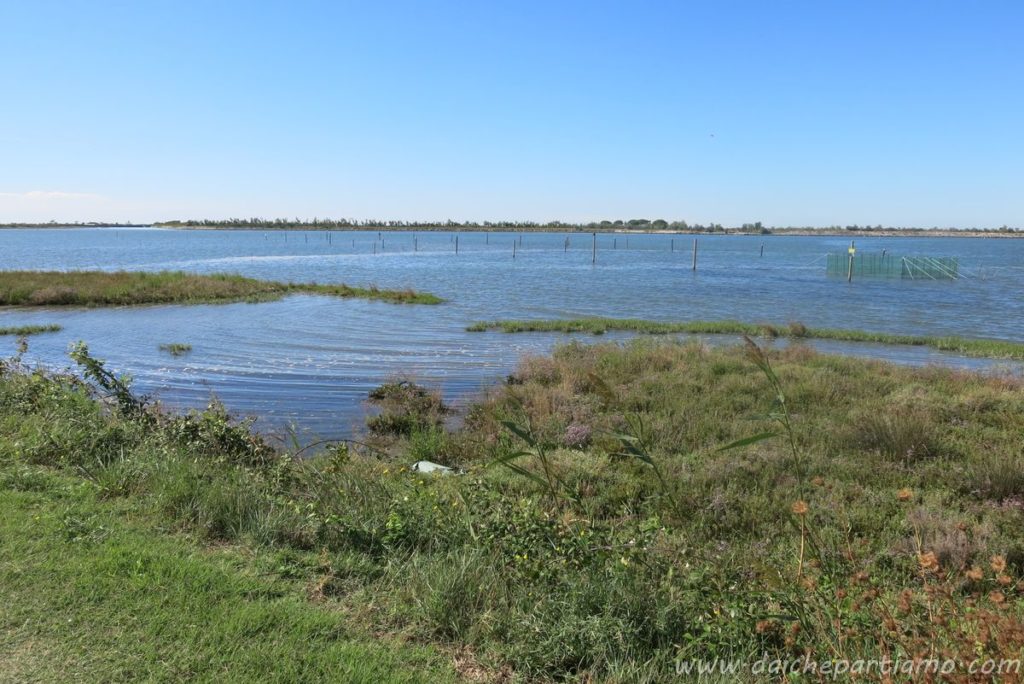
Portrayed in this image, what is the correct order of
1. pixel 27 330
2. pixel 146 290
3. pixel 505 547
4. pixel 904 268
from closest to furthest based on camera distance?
1. pixel 505 547
2. pixel 27 330
3. pixel 146 290
4. pixel 904 268

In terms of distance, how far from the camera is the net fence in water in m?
56.3

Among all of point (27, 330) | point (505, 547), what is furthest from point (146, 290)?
point (505, 547)

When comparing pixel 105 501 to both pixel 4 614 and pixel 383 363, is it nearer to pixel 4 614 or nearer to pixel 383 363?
pixel 4 614

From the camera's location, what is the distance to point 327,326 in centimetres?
2692

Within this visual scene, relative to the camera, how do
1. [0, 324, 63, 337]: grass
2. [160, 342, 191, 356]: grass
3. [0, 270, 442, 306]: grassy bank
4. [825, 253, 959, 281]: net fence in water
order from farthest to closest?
[825, 253, 959, 281]: net fence in water
[0, 270, 442, 306]: grassy bank
[0, 324, 63, 337]: grass
[160, 342, 191, 356]: grass

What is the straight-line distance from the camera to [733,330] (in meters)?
26.5

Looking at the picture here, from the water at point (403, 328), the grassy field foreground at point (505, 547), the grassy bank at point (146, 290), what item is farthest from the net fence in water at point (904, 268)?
the grassy field foreground at point (505, 547)

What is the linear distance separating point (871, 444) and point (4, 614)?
993cm

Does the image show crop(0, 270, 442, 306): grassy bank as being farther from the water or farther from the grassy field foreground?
the grassy field foreground

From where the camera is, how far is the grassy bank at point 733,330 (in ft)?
77.7

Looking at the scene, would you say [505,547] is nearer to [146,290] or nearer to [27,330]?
[27,330]

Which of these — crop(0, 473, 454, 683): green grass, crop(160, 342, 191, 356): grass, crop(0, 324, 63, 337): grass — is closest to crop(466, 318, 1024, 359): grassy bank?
crop(160, 342, 191, 356): grass

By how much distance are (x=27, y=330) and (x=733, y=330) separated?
85.1 feet

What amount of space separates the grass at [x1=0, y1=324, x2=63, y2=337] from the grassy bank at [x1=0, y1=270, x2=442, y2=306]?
334 inches
